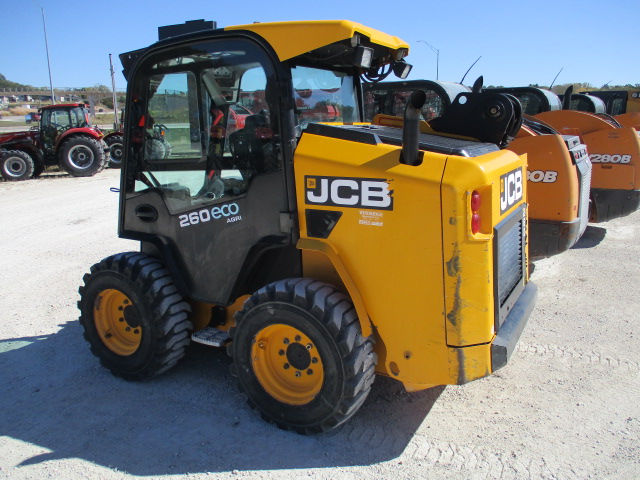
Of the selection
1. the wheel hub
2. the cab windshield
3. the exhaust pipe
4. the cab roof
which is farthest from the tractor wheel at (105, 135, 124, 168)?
the exhaust pipe

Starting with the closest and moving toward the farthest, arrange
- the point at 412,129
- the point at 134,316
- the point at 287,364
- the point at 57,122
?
1. the point at 412,129
2. the point at 287,364
3. the point at 134,316
4. the point at 57,122

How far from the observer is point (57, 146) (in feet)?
49.6

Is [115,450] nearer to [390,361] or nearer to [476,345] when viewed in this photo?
[390,361]

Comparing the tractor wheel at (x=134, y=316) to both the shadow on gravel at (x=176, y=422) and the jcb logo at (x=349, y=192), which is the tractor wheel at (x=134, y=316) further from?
the jcb logo at (x=349, y=192)

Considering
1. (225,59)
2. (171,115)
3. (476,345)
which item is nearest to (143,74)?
(171,115)

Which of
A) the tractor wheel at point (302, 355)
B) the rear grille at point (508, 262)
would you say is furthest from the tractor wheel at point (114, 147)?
the rear grille at point (508, 262)

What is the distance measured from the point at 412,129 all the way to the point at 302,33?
0.86 metres

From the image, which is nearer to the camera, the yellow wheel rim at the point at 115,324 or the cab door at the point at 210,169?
the cab door at the point at 210,169

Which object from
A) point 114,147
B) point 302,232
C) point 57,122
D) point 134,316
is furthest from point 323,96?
point 114,147

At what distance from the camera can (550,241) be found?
5273 millimetres

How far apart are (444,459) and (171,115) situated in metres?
2.66

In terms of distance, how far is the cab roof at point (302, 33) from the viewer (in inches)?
107

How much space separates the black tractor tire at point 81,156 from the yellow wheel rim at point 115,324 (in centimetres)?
1285

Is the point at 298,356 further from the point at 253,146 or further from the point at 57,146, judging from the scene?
the point at 57,146
